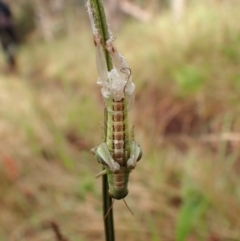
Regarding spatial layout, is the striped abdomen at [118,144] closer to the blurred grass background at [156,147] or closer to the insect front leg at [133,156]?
the insect front leg at [133,156]

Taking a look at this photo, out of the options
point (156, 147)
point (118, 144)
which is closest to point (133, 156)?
point (118, 144)

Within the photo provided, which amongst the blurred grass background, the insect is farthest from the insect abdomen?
the blurred grass background

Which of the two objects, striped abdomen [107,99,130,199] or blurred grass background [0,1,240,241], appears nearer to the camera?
striped abdomen [107,99,130,199]

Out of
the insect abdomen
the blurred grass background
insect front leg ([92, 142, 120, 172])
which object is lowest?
insect front leg ([92, 142, 120, 172])

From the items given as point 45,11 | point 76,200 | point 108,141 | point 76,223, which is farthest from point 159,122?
point 45,11

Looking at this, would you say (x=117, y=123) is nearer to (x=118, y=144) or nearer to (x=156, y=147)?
(x=118, y=144)

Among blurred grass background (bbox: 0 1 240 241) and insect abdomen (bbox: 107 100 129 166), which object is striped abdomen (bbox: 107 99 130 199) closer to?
insect abdomen (bbox: 107 100 129 166)

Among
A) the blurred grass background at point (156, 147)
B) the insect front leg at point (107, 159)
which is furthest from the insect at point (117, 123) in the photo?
the blurred grass background at point (156, 147)
